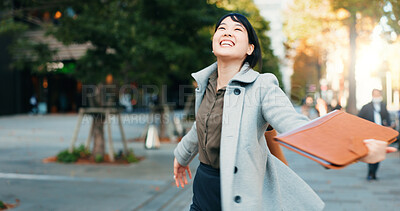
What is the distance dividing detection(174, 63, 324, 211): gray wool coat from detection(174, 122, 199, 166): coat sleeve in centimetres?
56

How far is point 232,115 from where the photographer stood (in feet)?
6.96

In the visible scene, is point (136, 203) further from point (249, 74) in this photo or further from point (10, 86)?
point (10, 86)

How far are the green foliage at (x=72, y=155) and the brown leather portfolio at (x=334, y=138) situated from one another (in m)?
8.28

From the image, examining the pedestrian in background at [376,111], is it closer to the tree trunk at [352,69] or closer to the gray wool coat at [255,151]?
the gray wool coat at [255,151]

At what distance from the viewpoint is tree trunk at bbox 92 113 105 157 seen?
941 centimetres

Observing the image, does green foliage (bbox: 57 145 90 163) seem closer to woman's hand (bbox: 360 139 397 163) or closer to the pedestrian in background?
the pedestrian in background

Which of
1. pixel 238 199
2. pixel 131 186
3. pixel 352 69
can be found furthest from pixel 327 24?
pixel 238 199

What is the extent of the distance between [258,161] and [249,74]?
495mm

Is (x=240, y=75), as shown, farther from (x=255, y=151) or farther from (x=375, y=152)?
(x=375, y=152)

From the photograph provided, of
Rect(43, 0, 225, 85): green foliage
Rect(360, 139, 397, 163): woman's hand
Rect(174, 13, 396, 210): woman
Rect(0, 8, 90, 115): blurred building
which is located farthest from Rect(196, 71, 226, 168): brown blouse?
Rect(0, 8, 90, 115): blurred building

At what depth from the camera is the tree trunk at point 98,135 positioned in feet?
30.9

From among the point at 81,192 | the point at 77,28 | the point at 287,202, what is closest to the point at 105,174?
the point at 81,192

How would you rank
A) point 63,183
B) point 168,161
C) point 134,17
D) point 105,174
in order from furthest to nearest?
point 168,161, point 134,17, point 105,174, point 63,183

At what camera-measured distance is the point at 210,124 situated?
2.30 m
